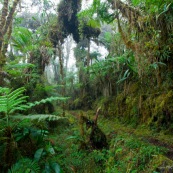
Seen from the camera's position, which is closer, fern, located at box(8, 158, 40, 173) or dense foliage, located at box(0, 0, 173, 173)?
fern, located at box(8, 158, 40, 173)

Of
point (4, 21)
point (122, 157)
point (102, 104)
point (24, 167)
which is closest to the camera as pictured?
point (24, 167)

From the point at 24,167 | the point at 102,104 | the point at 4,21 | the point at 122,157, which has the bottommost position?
the point at 122,157

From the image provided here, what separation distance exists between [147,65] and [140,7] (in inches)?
82.4

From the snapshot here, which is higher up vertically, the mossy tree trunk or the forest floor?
the mossy tree trunk

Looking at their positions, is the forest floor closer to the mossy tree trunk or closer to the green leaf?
the green leaf

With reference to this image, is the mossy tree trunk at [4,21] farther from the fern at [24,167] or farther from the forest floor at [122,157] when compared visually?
the fern at [24,167]

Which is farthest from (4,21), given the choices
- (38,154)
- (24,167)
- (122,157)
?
(122,157)

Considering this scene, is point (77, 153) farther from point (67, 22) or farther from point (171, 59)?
point (67, 22)

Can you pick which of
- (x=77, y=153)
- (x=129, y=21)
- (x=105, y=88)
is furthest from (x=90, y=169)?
(x=105, y=88)

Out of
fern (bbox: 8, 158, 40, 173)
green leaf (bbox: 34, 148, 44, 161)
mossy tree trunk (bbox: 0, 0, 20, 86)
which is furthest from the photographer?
mossy tree trunk (bbox: 0, 0, 20, 86)

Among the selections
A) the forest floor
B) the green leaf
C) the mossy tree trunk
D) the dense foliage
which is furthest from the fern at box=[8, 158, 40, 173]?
the mossy tree trunk

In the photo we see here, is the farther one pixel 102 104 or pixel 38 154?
pixel 102 104

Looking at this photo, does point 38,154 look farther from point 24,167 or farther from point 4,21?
point 4,21

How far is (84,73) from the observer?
12.2 metres
